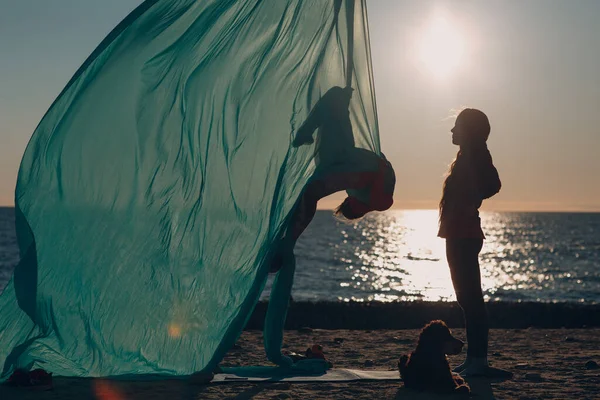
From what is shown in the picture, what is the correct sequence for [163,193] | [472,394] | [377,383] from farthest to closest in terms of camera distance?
[163,193]
[377,383]
[472,394]

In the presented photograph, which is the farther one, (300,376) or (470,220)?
(470,220)

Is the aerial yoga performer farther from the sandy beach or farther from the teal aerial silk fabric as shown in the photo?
the sandy beach

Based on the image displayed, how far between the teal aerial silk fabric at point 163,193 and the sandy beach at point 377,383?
42 centimetres

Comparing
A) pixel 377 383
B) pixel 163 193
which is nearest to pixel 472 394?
pixel 377 383

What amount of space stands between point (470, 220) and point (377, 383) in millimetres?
1611

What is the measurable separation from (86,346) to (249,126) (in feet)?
7.58

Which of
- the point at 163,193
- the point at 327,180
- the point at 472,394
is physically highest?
the point at 327,180

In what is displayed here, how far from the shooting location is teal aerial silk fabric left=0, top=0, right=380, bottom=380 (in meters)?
6.96

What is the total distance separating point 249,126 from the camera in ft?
23.8

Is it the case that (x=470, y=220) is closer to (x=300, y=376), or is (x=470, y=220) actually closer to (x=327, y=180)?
(x=327, y=180)

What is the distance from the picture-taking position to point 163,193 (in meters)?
7.10

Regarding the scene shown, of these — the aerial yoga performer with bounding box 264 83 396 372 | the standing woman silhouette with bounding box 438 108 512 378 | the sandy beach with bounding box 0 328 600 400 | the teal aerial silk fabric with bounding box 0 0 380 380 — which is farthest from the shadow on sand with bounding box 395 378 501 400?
the teal aerial silk fabric with bounding box 0 0 380 380

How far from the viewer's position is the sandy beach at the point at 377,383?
6336mm

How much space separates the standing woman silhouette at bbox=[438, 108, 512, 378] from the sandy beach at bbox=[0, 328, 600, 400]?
437 millimetres
